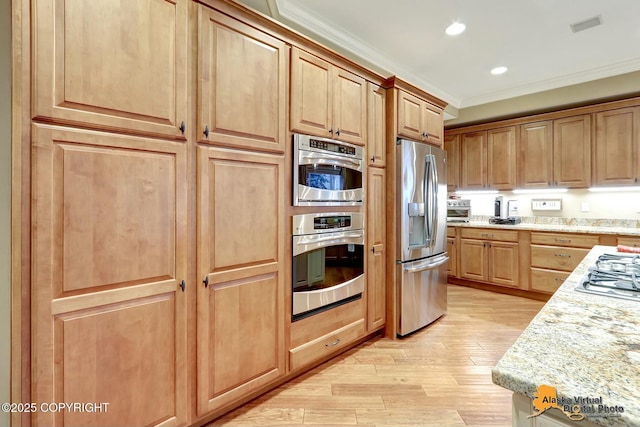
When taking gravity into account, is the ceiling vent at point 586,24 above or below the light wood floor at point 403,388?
above

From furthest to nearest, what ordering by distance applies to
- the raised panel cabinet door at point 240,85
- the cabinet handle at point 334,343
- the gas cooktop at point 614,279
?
the cabinet handle at point 334,343 → the raised panel cabinet door at point 240,85 → the gas cooktop at point 614,279

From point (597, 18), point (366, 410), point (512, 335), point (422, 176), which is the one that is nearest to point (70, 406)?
point (366, 410)

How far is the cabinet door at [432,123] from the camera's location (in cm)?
289

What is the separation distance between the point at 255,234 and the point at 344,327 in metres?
1.12

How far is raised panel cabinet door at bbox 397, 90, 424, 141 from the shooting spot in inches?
104

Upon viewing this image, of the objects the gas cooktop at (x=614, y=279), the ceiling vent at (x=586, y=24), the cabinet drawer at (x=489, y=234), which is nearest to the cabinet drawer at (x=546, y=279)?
the cabinet drawer at (x=489, y=234)

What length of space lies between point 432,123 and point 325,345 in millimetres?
2343

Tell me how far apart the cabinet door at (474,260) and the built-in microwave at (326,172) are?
2.72 meters

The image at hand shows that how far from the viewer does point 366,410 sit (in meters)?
1.76

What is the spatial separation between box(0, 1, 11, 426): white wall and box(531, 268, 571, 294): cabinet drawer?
15.4ft

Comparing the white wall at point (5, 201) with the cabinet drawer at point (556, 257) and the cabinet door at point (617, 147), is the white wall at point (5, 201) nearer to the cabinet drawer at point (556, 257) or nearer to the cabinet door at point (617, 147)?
the cabinet drawer at point (556, 257)

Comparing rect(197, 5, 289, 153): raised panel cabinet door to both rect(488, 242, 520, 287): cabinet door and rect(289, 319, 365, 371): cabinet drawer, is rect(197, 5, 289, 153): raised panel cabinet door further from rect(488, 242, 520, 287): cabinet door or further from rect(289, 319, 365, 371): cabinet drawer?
rect(488, 242, 520, 287): cabinet door

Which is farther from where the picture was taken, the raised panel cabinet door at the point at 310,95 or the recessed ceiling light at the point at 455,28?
the recessed ceiling light at the point at 455,28

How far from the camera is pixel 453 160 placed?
486 cm
